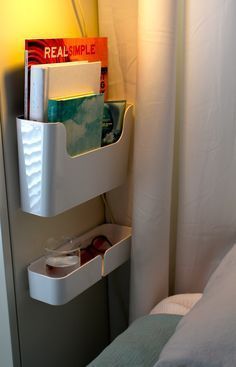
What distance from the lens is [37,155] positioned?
988mm

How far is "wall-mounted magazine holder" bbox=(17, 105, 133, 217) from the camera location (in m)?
0.97

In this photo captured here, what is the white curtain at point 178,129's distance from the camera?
1.08 m

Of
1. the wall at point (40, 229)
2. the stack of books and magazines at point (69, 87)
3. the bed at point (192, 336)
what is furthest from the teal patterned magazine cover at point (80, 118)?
the bed at point (192, 336)

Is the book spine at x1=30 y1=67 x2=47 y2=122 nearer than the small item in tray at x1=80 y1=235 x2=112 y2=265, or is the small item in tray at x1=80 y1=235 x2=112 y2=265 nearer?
the book spine at x1=30 y1=67 x2=47 y2=122

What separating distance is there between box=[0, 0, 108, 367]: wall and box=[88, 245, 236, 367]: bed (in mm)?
253

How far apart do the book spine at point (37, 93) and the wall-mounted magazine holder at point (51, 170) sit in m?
0.02

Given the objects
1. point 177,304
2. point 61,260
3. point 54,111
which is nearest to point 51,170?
point 54,111

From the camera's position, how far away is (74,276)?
3.59 ft

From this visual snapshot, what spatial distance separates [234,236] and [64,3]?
0.66m

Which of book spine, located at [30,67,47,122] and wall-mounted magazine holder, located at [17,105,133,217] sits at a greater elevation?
book spine, located at [30,67,47,122]

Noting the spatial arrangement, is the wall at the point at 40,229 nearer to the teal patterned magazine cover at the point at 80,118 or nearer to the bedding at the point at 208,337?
the teal patterned magazine cover at the point at 80,118

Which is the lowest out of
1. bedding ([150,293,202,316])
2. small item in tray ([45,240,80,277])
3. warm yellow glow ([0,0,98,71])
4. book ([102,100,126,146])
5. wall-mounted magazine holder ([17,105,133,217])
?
bedding ([150,293,202,316])

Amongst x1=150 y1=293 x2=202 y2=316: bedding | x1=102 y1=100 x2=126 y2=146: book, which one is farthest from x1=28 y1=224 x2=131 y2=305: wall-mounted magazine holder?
x1=102 y1=100 x2=126 y2=146: book

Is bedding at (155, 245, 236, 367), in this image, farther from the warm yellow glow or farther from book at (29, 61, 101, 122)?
the warm yellow glow
